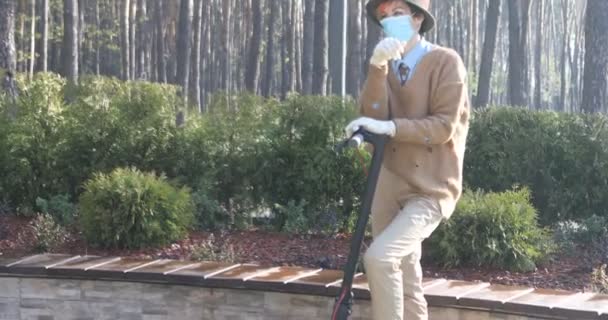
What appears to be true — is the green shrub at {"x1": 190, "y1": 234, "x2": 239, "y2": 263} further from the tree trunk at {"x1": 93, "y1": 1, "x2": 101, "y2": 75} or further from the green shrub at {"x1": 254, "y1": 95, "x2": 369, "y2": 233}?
the tree trunk at {"x1": 93, "y1": 1, "x2": 101, "y2": 75}

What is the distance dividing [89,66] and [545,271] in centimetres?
4219

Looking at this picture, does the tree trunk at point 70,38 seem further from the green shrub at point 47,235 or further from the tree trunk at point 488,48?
the green shrub at point 47,235

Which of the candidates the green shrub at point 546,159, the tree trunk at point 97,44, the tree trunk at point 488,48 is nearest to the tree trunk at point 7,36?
the green shrub at point 546,159

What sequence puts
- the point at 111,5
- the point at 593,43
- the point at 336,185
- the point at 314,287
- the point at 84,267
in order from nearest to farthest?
the point at 314,287
the point at 84,267
the point at 336,185
the point at 593,43
the point at 111,5

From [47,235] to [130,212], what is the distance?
2.43 feet

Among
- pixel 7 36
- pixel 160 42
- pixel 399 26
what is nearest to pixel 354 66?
pixel 160 42

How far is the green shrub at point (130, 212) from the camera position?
780 cm

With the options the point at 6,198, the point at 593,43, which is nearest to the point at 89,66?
the point at 593,43

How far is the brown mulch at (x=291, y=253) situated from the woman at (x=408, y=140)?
204cm

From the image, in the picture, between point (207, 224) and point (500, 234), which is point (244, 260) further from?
point (500, 234)

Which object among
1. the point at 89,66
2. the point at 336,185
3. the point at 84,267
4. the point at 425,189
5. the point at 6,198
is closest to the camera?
the point at 425,189

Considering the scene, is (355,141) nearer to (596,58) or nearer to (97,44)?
(596,58)

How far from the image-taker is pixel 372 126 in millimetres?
4680

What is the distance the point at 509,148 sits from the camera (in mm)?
8984
